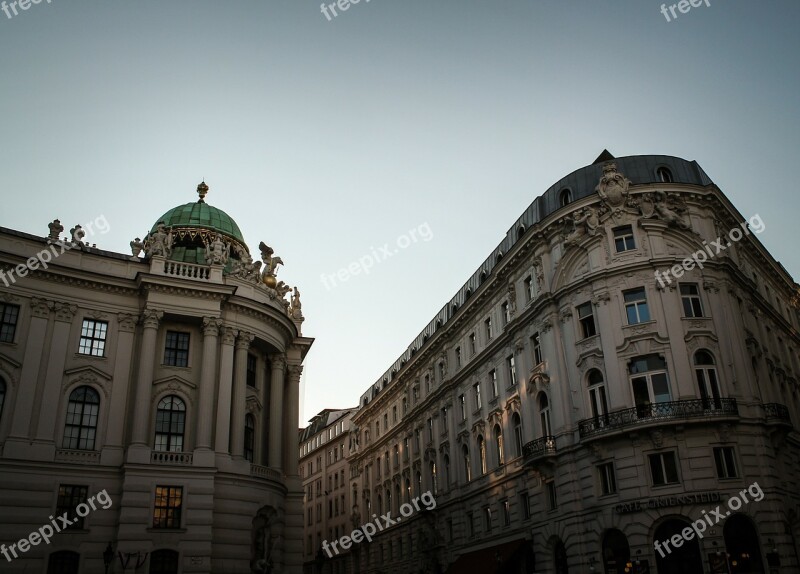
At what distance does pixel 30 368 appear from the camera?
36344mm

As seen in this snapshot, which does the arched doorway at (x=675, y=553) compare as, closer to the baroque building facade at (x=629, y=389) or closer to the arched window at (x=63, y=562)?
the baroque building facade at (x=629, y=389)

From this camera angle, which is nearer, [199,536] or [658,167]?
[199,536]

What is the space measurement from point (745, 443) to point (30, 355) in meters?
36.9

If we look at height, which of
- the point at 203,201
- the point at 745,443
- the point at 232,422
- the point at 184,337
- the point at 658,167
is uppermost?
the point at 203,201

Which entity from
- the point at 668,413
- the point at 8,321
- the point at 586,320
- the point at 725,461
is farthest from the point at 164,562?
the point at 725,461

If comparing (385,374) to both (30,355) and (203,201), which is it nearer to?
(203,201)

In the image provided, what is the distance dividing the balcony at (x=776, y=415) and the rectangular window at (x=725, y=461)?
2915mm

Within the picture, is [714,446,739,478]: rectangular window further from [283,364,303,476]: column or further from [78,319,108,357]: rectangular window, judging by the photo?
[78,319,108,357]: rectangular window

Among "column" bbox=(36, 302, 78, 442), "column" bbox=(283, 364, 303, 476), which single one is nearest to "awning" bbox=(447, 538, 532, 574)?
"column" bbox=(283, 364, 303, 476)

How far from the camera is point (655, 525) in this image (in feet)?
105

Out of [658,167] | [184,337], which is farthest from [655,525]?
[184,337]

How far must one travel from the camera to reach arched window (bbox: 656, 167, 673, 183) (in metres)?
Answer: 40.0

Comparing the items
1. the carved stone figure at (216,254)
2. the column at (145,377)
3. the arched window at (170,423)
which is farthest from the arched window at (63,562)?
the carved stone figure at (216,254)

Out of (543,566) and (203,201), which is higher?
(203,201)
